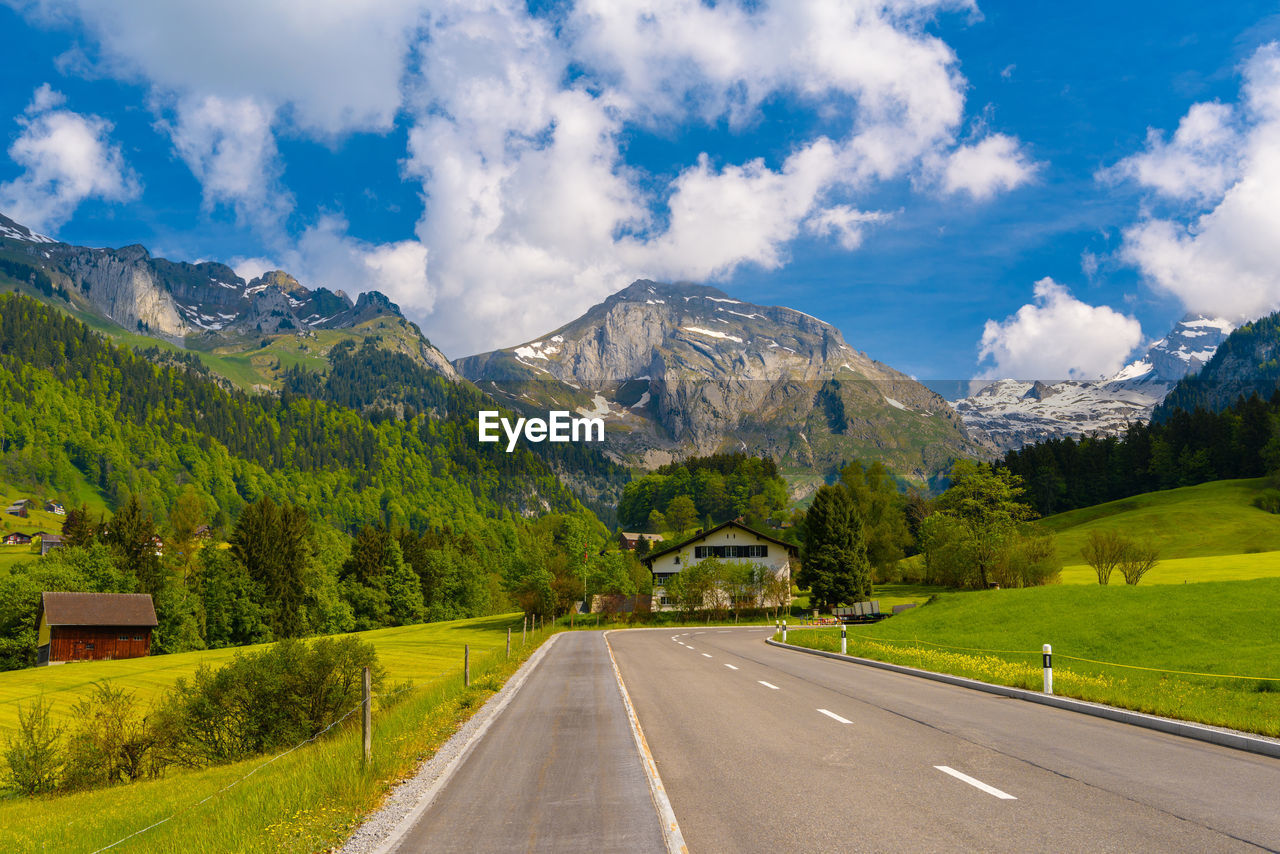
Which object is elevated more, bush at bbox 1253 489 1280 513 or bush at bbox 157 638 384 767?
bush at bbox 1253 489 1280 513

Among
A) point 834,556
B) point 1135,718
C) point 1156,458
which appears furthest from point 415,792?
point 1156,458

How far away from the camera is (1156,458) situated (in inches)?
5472

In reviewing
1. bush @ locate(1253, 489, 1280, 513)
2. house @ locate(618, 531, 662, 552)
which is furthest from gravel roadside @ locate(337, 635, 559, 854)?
house @ locate(618, 531, 662, 552)

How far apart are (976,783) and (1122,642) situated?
27658 mm

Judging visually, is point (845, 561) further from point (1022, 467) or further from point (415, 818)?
point (1022, 467)

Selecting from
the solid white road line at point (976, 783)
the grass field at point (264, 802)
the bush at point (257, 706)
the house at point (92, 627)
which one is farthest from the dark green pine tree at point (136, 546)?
the solid white road line at point (976, 783)

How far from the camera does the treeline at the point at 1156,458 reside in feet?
430

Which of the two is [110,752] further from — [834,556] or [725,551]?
[725,551]

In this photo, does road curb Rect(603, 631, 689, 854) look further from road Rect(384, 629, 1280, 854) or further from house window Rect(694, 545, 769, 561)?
house window Rect(694, 545, 769, 561)

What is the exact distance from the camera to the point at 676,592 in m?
82.9

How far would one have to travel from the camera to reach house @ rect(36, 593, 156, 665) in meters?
72.8

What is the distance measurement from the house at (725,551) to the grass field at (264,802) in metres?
69.4

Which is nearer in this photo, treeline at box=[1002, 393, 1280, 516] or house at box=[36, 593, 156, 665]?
house at box=[36, 593, 156, 665]

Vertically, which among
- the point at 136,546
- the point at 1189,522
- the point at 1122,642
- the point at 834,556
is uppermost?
the point at 136,546
